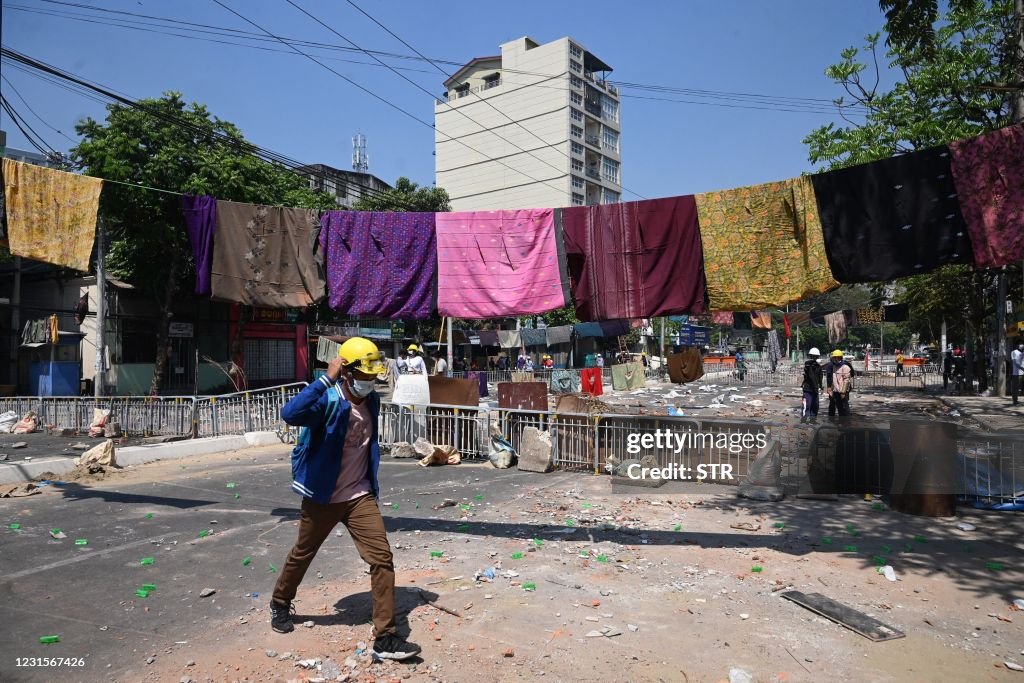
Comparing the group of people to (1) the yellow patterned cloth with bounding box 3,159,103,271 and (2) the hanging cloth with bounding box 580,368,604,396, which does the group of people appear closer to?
(2) the hanging cloth with bounding box 580,368,604,396

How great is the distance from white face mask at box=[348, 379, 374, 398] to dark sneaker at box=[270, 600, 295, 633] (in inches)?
58.8

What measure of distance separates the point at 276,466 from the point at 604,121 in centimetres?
6572

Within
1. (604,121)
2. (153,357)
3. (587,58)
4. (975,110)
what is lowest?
(153,357)

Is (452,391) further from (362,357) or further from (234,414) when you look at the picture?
(362,357)

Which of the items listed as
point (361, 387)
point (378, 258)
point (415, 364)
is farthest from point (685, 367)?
point (361, 387)

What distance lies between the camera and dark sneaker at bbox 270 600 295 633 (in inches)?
167

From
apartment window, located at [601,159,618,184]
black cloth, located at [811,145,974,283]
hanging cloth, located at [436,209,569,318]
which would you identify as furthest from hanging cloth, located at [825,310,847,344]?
apartment window, located at [601,159,618,184]

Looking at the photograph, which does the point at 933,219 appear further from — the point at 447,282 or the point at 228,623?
the point at 228,623

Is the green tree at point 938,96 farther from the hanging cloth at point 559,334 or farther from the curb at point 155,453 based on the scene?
the hanging cloth at point 559,334

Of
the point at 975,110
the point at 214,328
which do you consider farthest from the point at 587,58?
the point at 975,110

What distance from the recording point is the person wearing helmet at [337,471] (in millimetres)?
4113

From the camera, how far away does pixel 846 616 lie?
4.47m

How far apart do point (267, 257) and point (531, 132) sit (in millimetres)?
61577

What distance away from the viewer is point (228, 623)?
443cm
